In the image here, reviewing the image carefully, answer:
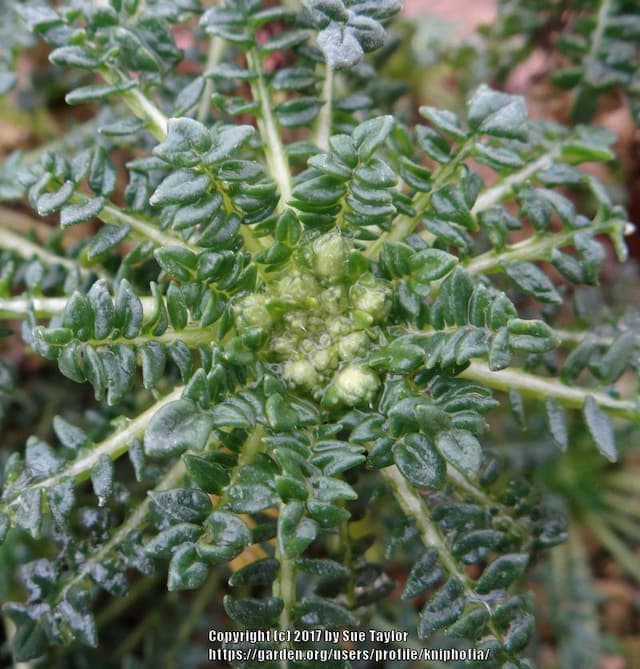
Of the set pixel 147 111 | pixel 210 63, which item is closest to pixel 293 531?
pixel 147 111

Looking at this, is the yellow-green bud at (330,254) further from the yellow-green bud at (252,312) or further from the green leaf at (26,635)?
the green leaf at (26,635)

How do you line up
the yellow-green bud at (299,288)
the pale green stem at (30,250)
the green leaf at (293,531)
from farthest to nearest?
the pale green stem at (30,250), the yellow-green bud at (299,288), the green leaf at (293,531)

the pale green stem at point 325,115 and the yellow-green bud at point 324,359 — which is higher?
the pale green stem at point 325,115

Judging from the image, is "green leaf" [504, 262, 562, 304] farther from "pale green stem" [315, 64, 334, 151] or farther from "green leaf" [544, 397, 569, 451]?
"pale green stem" [315, 64, 334, 151]

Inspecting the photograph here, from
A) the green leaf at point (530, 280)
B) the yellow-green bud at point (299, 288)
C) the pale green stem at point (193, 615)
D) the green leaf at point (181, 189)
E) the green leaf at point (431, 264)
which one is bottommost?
the pale green stem at point (193, 615)

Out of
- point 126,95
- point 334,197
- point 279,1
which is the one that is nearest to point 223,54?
point 279,1

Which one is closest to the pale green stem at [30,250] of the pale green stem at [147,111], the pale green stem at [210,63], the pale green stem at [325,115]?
the pale green stem at [147,111]

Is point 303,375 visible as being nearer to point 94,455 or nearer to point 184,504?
point 184,504

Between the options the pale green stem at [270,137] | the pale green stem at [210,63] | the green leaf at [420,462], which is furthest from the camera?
the pale green stem at [210,63]
